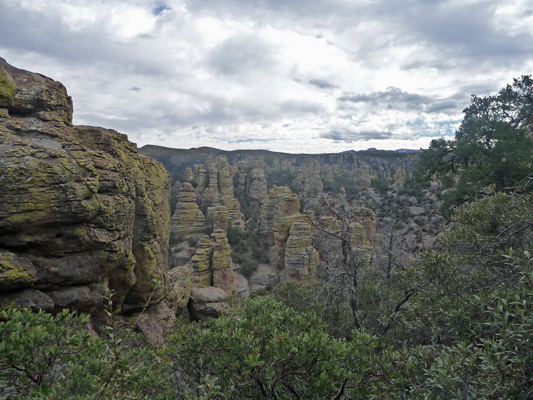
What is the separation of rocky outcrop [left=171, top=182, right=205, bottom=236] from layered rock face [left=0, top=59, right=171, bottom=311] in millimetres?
29297

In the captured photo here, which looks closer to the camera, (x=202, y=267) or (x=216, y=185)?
(x=202, y=267)

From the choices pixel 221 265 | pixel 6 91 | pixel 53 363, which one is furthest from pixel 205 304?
pixel 53 363

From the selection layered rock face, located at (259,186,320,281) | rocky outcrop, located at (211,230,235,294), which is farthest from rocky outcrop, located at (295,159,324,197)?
rocky outcrop, located at (211,230,235,294)

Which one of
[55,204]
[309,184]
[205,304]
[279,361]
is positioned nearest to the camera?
[279,361]

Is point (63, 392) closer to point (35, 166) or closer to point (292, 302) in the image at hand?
point (35, 166)

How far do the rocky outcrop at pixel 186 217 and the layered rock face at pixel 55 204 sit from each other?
29.3 m

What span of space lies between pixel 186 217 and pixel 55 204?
32644 mm

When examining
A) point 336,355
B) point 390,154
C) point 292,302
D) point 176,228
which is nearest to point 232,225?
point 176,228

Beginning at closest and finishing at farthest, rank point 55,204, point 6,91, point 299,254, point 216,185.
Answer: point 55,204 → point 6,91 → point 299,254 → point 216,185

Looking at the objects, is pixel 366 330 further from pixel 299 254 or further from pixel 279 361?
pixel 299 254

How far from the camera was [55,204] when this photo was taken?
7.25 meters

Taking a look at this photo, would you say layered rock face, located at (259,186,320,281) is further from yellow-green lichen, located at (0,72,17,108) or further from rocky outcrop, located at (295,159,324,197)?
rocky outcrop, located at (295,159,324,197)

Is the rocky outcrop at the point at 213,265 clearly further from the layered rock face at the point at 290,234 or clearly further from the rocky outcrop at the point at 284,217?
the rocky outcrop at the point at 284,217

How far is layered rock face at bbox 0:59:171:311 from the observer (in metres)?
6.82
